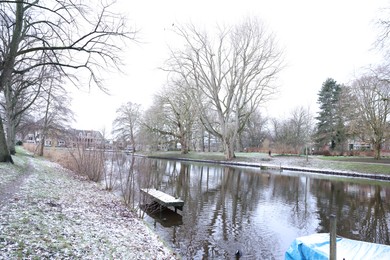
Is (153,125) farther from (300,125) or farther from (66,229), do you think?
(66,229)

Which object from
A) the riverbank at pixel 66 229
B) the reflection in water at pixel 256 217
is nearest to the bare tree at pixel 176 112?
the reflection in water at pixel 256 217

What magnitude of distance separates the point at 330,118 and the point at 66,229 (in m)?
50.7

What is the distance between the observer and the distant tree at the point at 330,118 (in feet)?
156

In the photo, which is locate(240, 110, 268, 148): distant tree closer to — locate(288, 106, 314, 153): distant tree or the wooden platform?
locate(288, 106, 314, 153): distant tree

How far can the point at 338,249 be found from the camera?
17.6ft

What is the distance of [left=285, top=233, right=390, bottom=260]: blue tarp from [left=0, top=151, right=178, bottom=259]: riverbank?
271cm

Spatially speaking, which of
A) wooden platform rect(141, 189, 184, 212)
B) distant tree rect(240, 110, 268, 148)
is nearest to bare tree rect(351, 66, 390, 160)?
wooden platform rect(141, 189, 184, 212)

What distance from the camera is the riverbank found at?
5082 mm

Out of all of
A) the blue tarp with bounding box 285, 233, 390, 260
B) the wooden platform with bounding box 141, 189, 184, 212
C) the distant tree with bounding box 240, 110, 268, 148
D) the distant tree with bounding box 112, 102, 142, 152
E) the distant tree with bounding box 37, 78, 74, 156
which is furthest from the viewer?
the distant tree with bounding box 240, 110, 268, 148

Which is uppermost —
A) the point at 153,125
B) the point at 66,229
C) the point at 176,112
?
the point at 176,112

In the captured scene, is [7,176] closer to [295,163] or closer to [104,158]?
[104,158]

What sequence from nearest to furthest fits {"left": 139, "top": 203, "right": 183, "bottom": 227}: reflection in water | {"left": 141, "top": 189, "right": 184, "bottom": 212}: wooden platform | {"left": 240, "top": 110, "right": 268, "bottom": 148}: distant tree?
{"left": 139, "top": 203, "right": 183, "bottom": 227}: reflection in water, {"left": 141, "top": 189, "right": 184, "bottom": 212}: wooden platform, {"left": 240, "top": 110, "right": 268, "bottom": 148}: distant tree

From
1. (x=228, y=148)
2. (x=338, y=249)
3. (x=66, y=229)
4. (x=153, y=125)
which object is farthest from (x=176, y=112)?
(x=338, y=249)

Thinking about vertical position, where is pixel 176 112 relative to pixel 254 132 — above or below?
above
